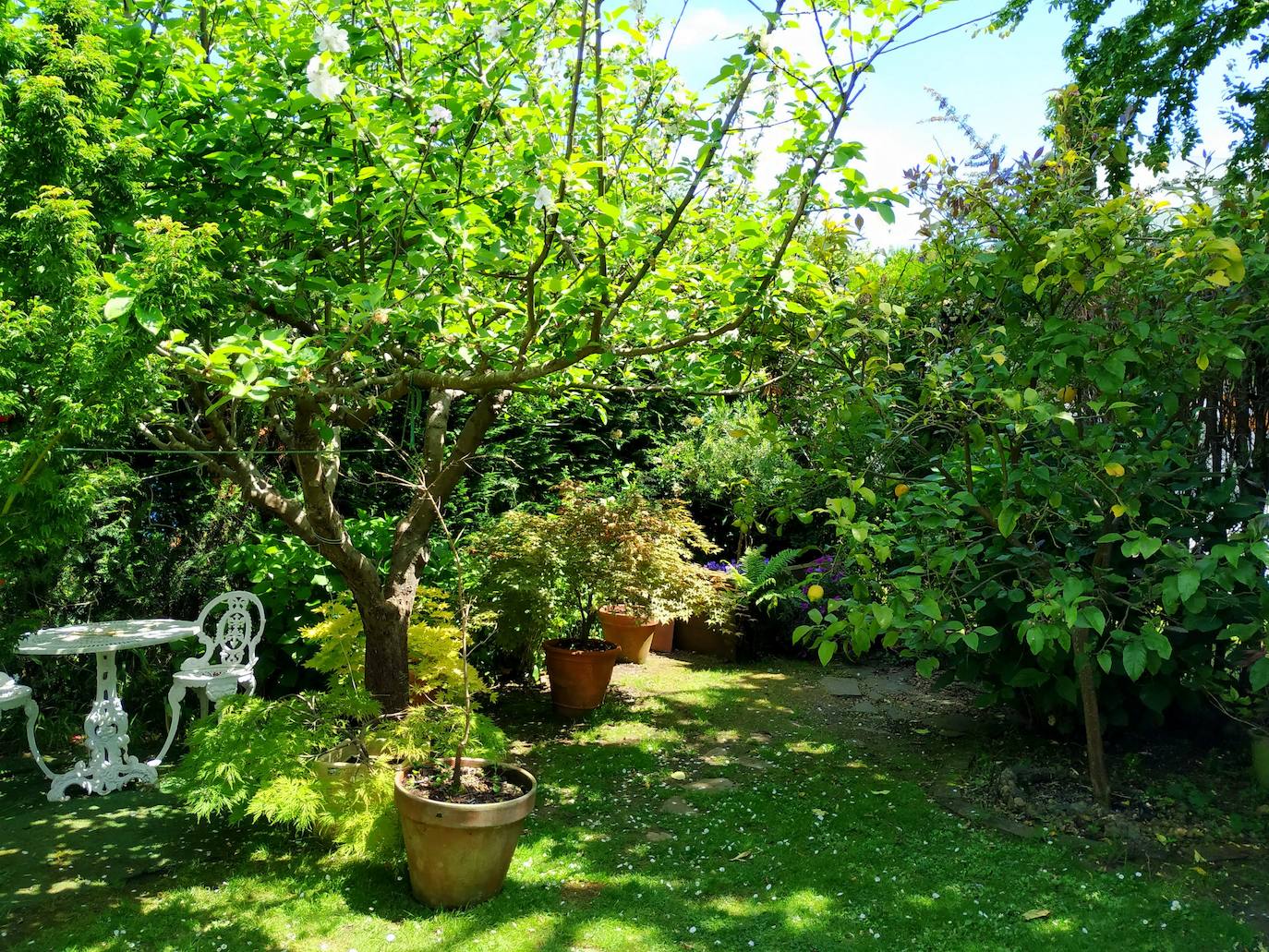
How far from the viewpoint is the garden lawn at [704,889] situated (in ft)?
10.3

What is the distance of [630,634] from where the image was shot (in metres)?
7.34

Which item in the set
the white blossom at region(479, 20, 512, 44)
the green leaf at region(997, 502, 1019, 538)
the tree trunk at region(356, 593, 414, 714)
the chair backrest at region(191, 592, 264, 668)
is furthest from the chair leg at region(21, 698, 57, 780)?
the green leaf at region(997, 502, 1019, 538)

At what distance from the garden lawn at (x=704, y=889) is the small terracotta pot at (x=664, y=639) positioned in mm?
3234

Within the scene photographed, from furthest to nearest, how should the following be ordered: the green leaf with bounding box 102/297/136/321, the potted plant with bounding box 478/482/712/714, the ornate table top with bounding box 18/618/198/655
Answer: the potted plant with bounding box 478/482/712/714 < the ornate table top with bounding box 18/618/198/655 < the green leaf with bounding box 102/297/136/321

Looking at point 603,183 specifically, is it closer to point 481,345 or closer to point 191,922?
point 481,345

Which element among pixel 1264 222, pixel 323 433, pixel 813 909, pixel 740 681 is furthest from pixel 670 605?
pixel 1264 222

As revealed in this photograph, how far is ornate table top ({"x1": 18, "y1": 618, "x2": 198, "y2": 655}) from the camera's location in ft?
14.1

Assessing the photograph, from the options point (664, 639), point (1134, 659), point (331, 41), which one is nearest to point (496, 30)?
point (331, 41)

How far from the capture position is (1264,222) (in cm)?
337

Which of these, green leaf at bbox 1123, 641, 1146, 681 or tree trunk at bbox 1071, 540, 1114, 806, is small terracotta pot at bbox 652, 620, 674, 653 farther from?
green leaf at bbox 1123, 641, 1146, 681

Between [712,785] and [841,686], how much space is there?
8.24 feet

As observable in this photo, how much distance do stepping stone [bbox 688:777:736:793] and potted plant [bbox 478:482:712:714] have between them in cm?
128

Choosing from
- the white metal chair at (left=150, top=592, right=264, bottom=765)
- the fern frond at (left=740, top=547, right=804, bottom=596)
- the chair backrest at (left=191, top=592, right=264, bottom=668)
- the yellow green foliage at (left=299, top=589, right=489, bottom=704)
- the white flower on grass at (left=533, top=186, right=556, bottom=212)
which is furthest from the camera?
the fern frond at (left=740, top=547, right=804, bottom=596)

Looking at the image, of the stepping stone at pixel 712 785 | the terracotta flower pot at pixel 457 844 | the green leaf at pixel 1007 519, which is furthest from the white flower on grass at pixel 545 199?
the stepping stone at pixel 712 785
